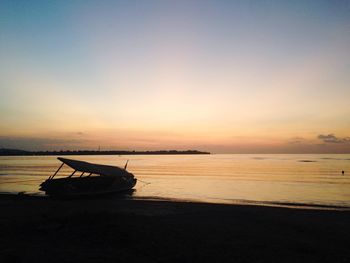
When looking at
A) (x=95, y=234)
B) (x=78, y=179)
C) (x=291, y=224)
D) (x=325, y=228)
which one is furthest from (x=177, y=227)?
(x=78, y=179)

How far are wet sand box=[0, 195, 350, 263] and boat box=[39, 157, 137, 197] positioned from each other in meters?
11.7

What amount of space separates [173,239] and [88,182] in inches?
966

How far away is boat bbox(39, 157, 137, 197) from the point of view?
3128 cm

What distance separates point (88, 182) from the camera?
1420 inches

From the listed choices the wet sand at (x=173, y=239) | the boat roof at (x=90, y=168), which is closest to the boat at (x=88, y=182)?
the boat roof at (x=90, y=168)

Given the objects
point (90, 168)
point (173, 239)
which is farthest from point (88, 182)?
point (173, 239)

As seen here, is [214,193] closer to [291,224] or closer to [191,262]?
[291,224]

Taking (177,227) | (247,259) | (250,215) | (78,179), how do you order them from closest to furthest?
1. (247,259)
2. (177,227)
3. (250,215)
4. (78,179)

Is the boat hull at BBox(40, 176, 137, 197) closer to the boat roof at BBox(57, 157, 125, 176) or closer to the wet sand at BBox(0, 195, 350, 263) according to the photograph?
the boat roof at BBox(57, 157, 125, 176)

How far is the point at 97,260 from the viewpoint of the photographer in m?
10.4

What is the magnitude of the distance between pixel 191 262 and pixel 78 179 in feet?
92.7

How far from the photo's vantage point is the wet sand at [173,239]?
1114cm

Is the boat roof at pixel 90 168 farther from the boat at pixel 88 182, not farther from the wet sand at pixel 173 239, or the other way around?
the wet sand at pixel 173 239

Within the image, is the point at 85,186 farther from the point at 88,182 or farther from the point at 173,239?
the point at 173,239
